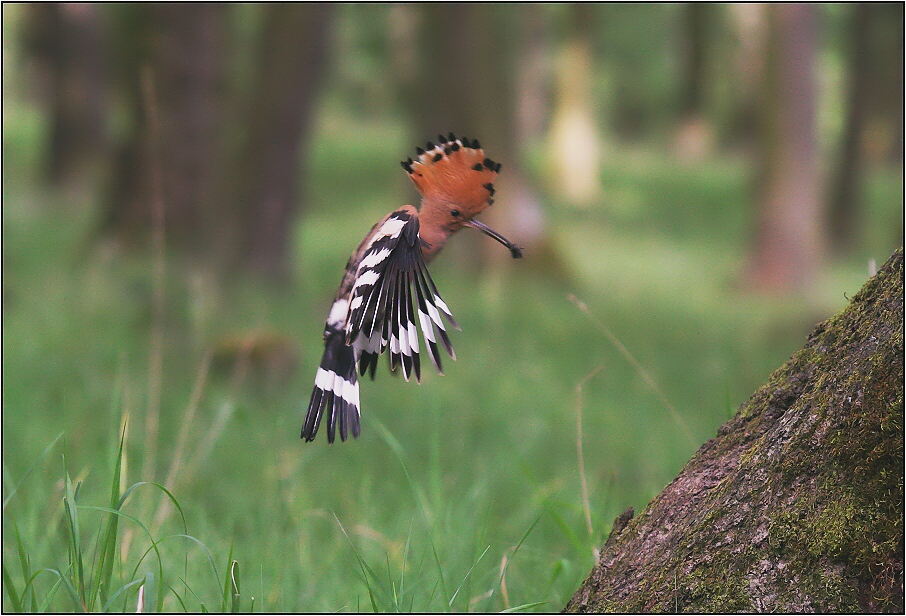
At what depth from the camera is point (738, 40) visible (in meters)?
27.4

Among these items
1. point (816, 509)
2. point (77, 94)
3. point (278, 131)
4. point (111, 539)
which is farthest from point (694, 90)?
point (111, 539)

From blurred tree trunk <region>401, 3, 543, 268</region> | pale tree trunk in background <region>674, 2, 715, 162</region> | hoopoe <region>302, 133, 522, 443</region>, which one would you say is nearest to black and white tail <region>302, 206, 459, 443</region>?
hoopoe <region>302, 133, 522, 443</region>

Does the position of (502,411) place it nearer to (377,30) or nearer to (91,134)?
(91,134)

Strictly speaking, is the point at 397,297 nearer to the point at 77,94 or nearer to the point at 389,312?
the point at 389,312

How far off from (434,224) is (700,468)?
0.89m

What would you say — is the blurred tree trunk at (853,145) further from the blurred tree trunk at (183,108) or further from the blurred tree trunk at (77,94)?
the blurred tree trunk at (77,94)

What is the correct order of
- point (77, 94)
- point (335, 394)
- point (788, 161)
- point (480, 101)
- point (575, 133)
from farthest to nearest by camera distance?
point (575, 133) < point (77, 94) < point (788, 161) < point (480, 101) < point (335, 394)

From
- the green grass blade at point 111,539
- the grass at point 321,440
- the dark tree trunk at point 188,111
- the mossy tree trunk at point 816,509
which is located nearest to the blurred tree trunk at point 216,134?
the dark tree trunk at point 188,111

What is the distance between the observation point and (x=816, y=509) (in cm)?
165

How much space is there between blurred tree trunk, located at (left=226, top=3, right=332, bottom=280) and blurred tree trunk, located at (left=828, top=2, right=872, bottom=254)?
8.83 meters

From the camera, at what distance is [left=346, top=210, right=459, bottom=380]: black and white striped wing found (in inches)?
50.7

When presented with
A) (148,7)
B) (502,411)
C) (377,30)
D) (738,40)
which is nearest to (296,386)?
(502,411)

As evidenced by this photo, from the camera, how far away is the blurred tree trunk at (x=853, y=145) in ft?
45.7

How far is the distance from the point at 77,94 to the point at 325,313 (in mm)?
12719
